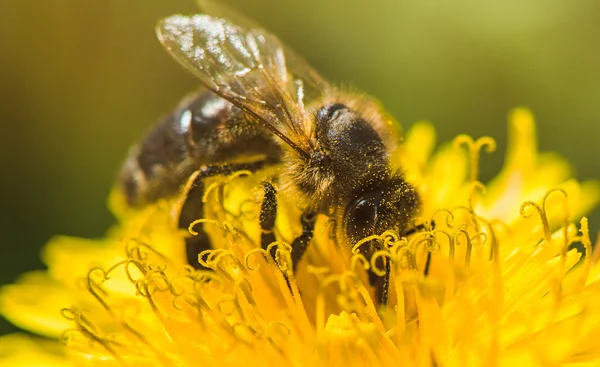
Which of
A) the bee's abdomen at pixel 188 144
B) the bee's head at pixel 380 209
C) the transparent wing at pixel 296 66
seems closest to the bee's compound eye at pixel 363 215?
the bee's head at pixel 380 209

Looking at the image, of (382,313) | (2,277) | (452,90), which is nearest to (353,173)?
(382,313)

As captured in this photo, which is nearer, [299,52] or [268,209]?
[268,209]

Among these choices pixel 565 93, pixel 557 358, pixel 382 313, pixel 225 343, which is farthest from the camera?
pixel 565 93

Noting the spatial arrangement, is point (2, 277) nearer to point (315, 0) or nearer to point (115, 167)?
point (115, 167)

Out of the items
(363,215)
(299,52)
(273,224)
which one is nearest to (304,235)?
(273,224)

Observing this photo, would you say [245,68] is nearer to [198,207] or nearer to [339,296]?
[198,207]

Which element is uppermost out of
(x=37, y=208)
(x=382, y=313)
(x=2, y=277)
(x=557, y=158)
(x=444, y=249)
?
(x=557, y=158)

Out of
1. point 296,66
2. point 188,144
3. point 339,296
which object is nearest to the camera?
point 339,296

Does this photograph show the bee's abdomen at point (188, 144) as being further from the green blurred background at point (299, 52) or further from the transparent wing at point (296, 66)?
the green blurred background at point (299, 52)
